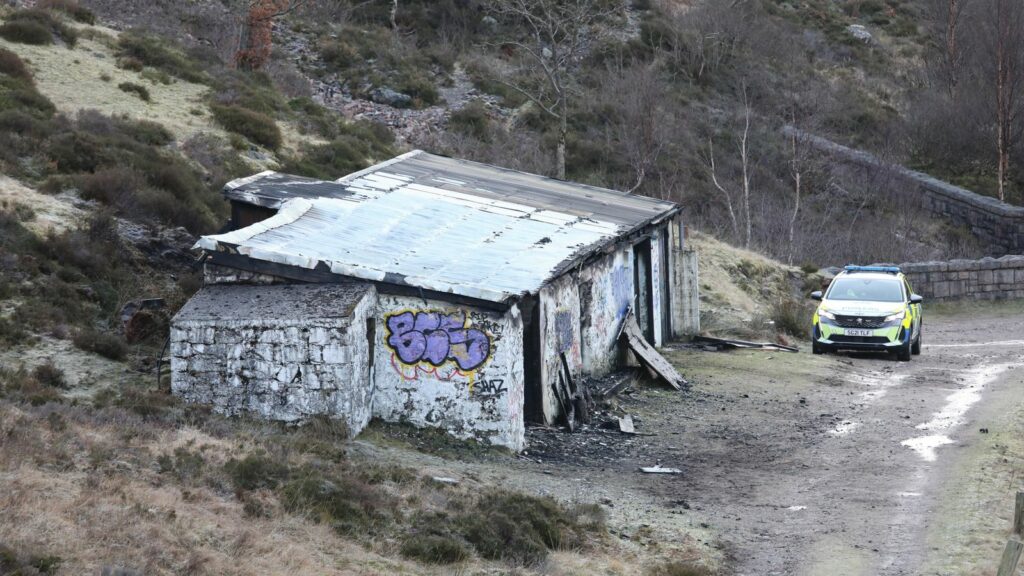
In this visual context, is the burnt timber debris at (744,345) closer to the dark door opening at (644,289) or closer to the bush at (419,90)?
the dark door opening at (644,289)

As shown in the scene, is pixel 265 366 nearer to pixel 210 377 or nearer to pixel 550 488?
pixel 210 377

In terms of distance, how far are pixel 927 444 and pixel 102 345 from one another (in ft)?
37.4

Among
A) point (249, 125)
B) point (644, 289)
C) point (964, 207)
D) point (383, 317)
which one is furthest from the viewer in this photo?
point (964, 207)

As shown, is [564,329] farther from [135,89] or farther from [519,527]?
[135,89]

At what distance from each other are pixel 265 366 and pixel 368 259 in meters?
2.34

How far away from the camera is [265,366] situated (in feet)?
45.1

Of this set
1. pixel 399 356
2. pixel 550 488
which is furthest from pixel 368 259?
pixel 550 488

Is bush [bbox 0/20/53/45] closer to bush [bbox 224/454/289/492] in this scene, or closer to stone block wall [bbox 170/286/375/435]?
stone block wall [bbox 170/286/375/435]

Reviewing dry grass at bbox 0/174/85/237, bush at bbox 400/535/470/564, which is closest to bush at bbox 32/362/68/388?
dry grass at bbox 0/174/85/237

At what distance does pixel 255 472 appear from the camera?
11055 mm

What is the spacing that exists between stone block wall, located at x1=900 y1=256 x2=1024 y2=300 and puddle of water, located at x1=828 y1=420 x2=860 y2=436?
14.9m

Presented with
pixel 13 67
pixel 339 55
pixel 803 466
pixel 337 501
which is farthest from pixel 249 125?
pixel 337 501

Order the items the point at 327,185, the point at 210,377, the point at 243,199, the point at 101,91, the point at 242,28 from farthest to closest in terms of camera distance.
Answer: the point at 242,28, the point at 101,91, the point at 327,185, the point at 243,199, the point at 210,377

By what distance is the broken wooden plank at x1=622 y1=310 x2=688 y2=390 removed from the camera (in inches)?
759
